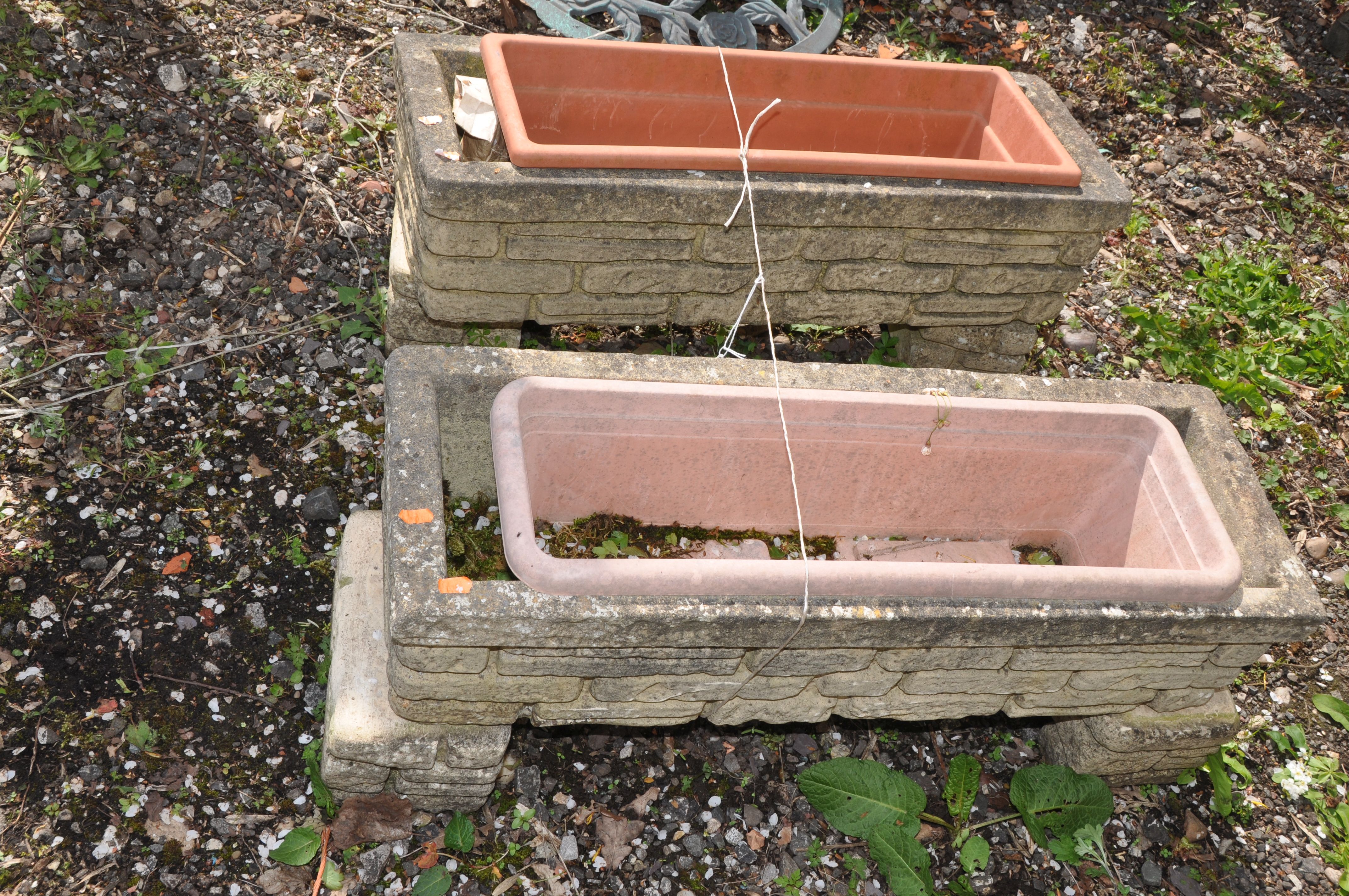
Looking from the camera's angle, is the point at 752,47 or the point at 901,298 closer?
the point at 901,298

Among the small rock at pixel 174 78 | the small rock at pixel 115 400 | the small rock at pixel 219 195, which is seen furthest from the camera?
the small rock at pixel 174 78

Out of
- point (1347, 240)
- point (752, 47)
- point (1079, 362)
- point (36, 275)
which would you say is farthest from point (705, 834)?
point (1347, 240)

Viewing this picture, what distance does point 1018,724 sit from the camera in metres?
Answer: 3.05

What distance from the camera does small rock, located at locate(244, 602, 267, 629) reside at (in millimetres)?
2893

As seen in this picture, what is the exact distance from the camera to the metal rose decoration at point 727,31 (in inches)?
179

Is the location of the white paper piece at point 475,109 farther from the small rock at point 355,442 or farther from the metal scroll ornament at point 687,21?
the metal scroll ornament at point 687,21

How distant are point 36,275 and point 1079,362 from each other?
147 inches

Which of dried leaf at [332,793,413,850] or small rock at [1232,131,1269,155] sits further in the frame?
small rock at [1232,131,1269,155]

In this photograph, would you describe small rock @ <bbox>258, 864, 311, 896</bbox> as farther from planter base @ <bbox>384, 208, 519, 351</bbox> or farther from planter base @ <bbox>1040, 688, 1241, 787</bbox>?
planter base @ <bbox>1040, 688, 1241, 787</bbox>

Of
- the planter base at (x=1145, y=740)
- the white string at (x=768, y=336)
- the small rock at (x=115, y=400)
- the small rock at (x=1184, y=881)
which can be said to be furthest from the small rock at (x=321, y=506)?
the small rock at (x=1184, y=881)

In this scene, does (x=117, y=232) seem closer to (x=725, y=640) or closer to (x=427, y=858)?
(x=427, y=858)

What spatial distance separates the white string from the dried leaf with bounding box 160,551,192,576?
1.61 metres

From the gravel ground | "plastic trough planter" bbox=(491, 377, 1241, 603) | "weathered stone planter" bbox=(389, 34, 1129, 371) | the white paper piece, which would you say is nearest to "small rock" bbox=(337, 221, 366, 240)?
the gravel ground

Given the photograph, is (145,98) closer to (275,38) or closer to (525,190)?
(275,38)
